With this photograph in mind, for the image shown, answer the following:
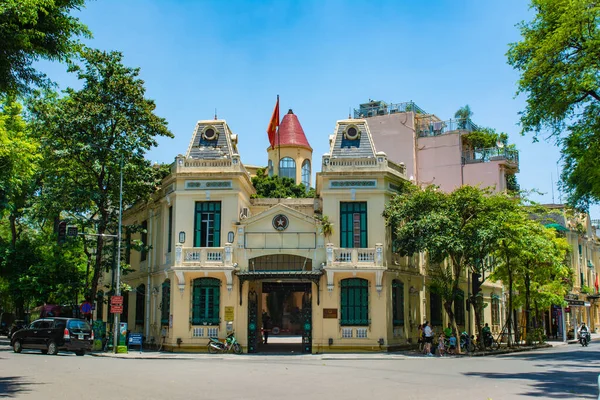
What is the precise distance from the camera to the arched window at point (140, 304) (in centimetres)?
3819

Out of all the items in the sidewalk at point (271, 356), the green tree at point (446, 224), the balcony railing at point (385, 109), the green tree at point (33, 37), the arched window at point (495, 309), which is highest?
the balcony railing at point (385, 109)

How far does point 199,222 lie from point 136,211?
913 centimetres

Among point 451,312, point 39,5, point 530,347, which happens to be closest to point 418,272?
point 451,312

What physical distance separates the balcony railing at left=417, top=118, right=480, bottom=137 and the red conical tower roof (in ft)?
47.3

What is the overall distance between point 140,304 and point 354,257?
1465cm

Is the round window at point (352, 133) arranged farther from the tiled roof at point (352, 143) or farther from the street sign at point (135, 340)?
the street sign at point (135, 340)

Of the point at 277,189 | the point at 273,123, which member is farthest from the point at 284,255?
the point at 277,189

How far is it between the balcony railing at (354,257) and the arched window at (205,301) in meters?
5.90

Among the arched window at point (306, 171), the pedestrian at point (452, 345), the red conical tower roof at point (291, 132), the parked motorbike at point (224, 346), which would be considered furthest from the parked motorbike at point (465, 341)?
the red conical tower roof at point (291, 132)

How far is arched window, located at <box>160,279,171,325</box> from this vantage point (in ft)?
110

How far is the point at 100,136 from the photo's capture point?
112 feet

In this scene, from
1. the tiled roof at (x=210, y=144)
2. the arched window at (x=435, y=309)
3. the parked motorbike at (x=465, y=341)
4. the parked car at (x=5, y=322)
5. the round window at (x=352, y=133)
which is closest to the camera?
the parked motorbike at (x=465, y=341)

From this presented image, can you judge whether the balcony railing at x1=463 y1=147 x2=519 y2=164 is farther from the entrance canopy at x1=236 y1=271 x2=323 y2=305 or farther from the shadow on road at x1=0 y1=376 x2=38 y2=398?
the shadow on road at x1=0 y1=376 x2=38 y2=398

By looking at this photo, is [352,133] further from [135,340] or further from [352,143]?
[135,340]
